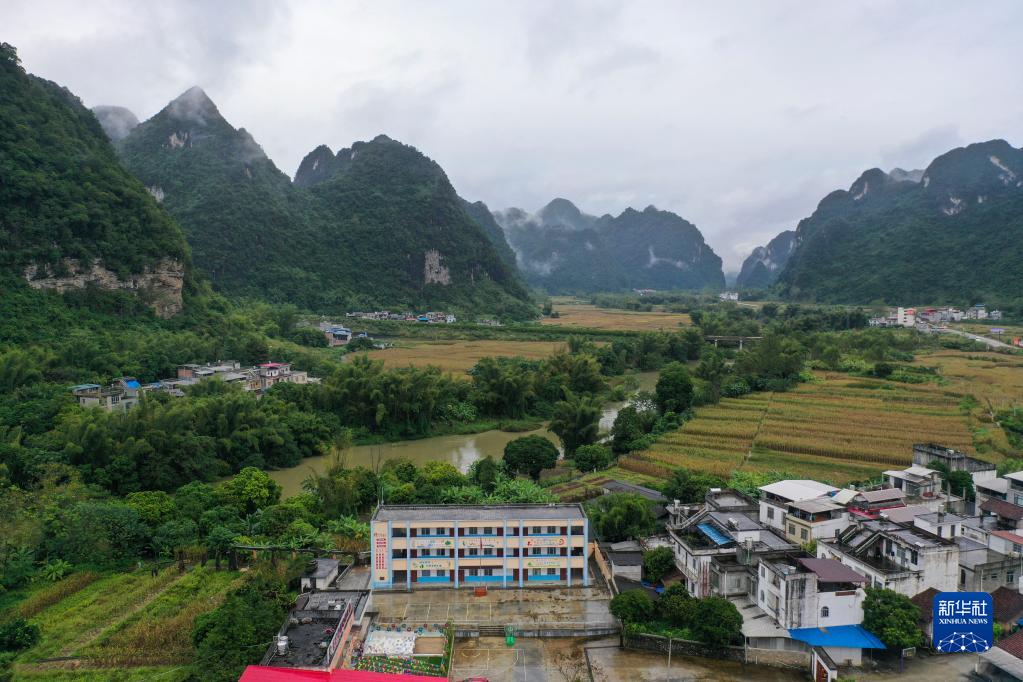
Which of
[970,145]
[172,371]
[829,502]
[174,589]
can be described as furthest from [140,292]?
[970,145]

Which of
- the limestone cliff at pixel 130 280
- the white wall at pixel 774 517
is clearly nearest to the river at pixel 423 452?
the white wall at pixel 774 517

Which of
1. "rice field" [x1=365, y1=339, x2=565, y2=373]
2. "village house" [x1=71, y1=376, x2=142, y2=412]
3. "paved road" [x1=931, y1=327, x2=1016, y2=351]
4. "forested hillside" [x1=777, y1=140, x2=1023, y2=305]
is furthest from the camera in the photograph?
"forested hillside" [x1=777, y1=140, x2=1023, y2=305]

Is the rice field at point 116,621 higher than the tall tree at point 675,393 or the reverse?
the reverse

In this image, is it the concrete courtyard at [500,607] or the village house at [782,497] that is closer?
the concrete courtyard at [500,607]

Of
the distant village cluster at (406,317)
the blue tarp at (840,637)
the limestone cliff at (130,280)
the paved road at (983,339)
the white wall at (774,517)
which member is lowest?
the blue tarp at (840,637)

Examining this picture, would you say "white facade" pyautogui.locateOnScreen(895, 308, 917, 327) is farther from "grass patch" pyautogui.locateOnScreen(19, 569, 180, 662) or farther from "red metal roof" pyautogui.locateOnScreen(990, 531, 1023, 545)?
"grass patch" pyautogui.locateOnScreen(19, 569, 180, 662)

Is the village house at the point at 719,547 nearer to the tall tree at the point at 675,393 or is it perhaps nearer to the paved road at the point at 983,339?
the tall tree at the point at 675,393

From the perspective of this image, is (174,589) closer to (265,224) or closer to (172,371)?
→ (172,371)

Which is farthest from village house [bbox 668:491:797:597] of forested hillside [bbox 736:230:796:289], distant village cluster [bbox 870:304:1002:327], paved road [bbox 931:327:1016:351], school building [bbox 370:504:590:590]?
forested hillside [bbox 736:230:796:289]
